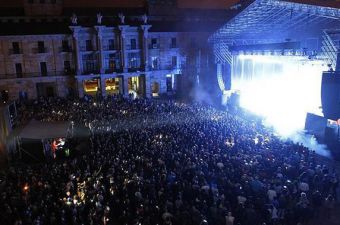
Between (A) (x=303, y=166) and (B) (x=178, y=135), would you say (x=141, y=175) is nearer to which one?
(B) (x=178, y=135)

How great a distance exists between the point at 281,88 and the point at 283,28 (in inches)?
238

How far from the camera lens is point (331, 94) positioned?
1972 cm

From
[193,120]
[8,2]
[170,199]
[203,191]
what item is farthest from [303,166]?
[8,2]

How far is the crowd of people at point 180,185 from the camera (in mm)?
12438

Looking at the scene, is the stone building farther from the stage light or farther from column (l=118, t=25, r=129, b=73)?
the stage light

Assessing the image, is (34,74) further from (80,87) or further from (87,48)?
(87,48)

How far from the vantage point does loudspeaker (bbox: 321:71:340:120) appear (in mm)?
19453

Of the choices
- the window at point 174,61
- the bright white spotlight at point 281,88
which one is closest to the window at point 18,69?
the window at point 174,61

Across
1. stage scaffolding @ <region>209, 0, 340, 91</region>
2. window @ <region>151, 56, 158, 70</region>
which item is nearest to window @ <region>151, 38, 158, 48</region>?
window @ <region>151, 56, 158, 70</region>

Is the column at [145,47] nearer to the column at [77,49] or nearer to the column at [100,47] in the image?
the column at [100,47]

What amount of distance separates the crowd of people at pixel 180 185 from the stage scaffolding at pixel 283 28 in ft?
26.3

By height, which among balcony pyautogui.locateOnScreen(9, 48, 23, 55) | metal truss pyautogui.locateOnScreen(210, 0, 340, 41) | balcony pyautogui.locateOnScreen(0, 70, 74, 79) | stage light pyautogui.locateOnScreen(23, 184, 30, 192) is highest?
metal truss pyautogui.locateOnScreen(210, 0, 340, 41)

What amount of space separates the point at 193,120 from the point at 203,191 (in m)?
11.8

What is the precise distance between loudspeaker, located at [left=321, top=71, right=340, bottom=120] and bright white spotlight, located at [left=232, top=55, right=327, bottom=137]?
3.70m
